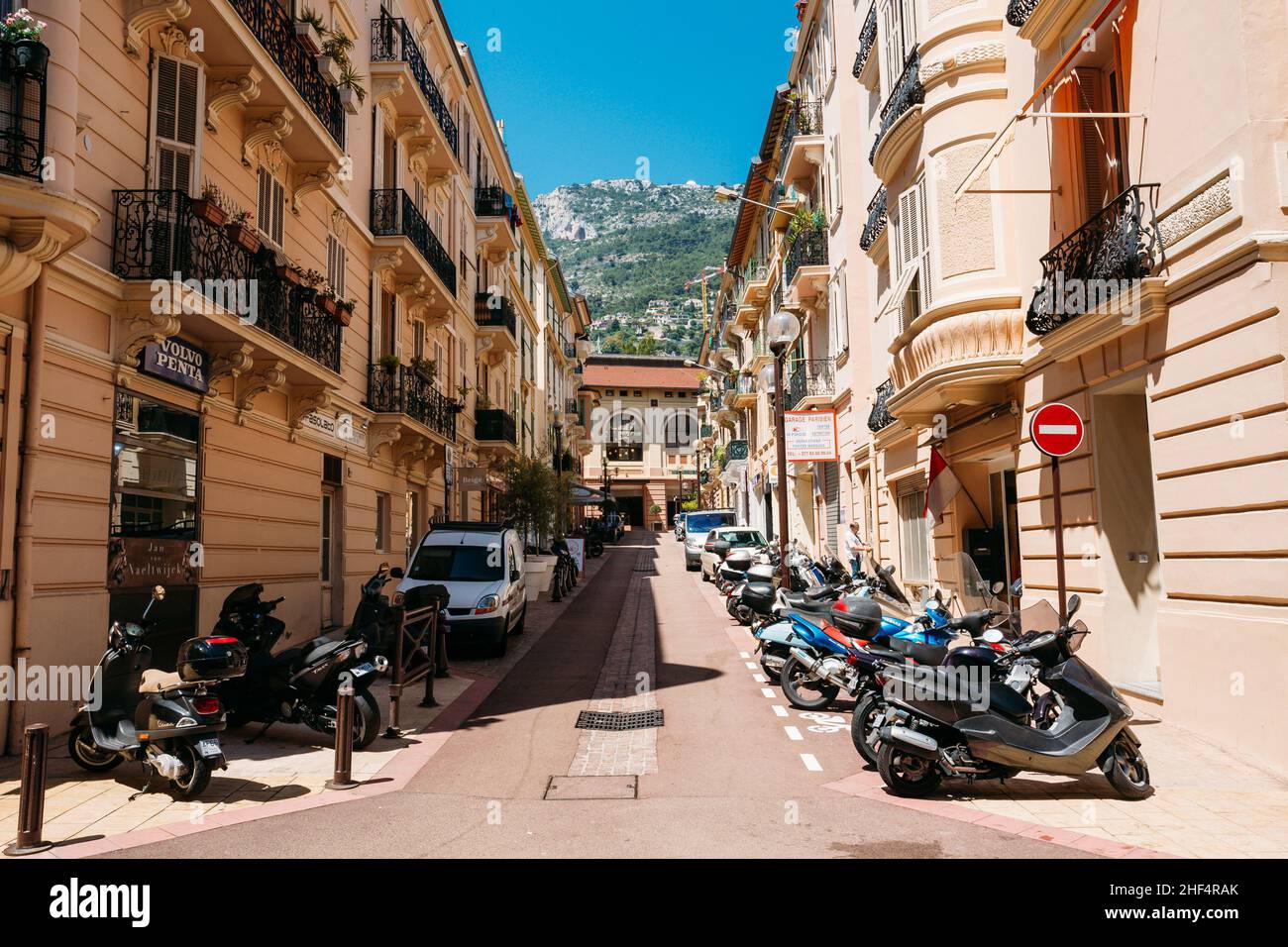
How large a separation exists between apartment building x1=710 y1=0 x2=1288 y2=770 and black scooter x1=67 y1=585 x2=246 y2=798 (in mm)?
8076

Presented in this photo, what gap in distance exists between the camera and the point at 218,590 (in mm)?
11852

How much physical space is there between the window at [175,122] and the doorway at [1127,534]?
10969 millimetres

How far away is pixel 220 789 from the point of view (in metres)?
6.95

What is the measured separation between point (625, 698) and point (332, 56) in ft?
37.7

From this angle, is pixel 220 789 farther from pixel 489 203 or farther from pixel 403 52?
pixel 489 203

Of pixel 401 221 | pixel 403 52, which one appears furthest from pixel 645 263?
pixel 401 221

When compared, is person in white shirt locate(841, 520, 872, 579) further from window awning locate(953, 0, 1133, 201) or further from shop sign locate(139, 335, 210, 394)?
shop sign locate(139, 335, 210, 394)

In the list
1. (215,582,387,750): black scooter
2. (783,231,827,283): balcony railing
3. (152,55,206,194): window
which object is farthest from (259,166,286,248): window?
(783,231,827,283): balcony railing

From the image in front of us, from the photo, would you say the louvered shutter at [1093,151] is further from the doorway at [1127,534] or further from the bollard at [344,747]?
the bollard at [344,747]

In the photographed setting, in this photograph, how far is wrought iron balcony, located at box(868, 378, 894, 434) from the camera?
58.7ft

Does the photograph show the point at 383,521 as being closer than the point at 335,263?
No

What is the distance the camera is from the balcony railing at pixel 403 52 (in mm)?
18828

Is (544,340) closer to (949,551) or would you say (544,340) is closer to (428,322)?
(428,322)

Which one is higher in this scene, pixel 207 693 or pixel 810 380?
pixel 810 380
